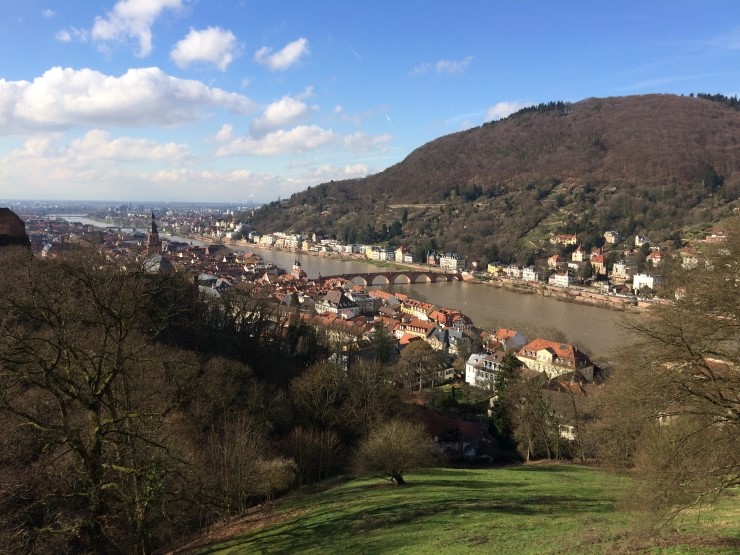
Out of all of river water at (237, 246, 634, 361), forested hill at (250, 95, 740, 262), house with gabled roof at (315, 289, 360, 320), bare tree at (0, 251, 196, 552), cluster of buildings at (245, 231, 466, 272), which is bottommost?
river water at (237, 246, 634, 361)

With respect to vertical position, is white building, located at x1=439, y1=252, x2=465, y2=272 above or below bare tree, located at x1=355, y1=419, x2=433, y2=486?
below

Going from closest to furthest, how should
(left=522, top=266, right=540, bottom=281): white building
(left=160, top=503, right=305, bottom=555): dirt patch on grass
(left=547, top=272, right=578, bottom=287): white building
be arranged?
(left=160, top=503, right=305, bottom=555): dirt patch on grass
(left=547, top=272, right=578, bottom=287): white building
(left=522, top=266, right=540, bottom=281): white building

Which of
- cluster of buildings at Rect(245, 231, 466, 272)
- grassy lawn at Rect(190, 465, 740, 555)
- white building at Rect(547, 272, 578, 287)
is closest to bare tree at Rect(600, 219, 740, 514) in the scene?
grassy lawn at Rect(190, 465, 740, 555)

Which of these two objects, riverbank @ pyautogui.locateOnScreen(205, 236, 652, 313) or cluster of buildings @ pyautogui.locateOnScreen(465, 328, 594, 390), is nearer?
cluster of buildings @ pyautogui.locateOnScreen(465, 328, 594, 390)

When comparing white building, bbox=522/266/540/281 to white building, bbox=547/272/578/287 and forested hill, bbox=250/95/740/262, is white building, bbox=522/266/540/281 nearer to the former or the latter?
white building, bbox=547/272/578/287

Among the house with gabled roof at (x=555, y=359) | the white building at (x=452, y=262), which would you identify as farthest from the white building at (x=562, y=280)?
the house with gabled roof at (x=555, y=359)

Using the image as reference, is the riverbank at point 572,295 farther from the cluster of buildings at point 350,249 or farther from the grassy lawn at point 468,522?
the grassy lawn at point 468,522

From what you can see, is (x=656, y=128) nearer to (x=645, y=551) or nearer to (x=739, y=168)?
(x=739, y=168)

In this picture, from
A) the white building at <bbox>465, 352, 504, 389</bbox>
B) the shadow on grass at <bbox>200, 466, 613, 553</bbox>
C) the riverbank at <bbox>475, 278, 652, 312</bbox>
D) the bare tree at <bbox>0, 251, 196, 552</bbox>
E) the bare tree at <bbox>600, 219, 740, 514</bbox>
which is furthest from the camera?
the riverbank at <bbox>475, 278, 652, 312</bbox>
